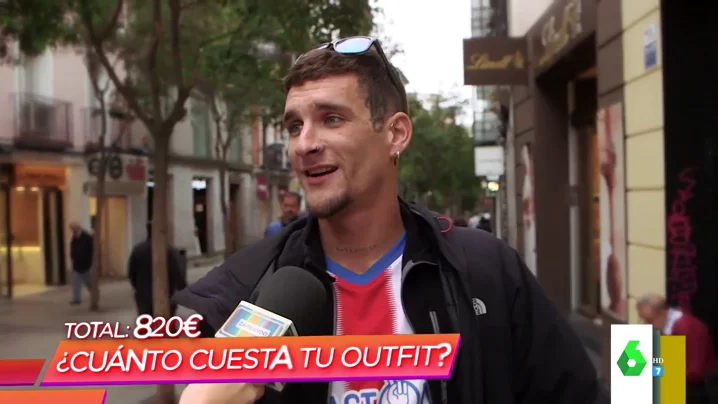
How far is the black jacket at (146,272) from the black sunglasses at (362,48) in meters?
5.32

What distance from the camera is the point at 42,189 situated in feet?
56.4

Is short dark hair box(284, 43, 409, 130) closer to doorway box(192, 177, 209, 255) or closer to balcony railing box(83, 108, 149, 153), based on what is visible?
balcony railing box(83, 108, 149, 153)

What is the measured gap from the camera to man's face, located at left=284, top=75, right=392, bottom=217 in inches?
66.7

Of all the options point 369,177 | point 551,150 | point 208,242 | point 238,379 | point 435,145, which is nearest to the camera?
point 238,379

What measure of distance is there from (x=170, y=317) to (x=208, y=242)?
25460 mm

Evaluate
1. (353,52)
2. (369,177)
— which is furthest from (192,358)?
(353,52)

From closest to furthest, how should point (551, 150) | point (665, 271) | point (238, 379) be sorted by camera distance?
point (238, 379) < point (665, 271) < point (551, 150)

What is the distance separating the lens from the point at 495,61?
36.0ft

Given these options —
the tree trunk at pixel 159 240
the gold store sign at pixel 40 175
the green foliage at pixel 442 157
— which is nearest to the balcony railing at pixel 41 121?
the gold store sign at pixel 40 175

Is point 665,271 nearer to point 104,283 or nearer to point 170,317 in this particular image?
point 170,317

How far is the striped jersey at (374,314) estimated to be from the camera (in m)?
1.69

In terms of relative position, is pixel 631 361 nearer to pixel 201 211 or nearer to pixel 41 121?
pixel 41 121

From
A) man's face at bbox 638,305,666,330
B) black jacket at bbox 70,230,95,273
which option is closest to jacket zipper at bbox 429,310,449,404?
man's face at bbox 638,305,666,330

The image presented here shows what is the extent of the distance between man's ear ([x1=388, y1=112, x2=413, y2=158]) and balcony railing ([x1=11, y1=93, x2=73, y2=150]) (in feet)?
51.5
